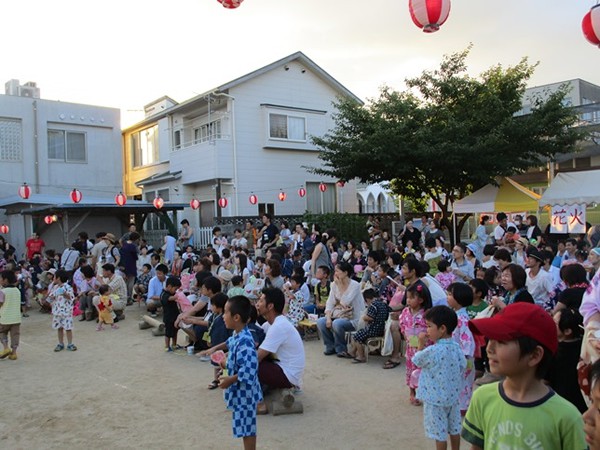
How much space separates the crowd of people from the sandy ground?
35 centimetres

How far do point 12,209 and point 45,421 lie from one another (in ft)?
58.1

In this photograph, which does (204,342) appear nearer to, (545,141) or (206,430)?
(206,430)

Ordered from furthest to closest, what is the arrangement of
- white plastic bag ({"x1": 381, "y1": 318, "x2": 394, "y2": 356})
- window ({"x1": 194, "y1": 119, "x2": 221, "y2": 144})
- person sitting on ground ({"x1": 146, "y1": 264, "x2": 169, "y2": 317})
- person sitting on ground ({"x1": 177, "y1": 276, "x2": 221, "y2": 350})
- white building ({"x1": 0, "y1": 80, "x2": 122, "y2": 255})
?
white building ({"x1": 0, "y1": 80, "x2": 122, "y2": 255}) < window ({"x1": 194, "y1": 119, "x2": 221, "y2": 144}) < person sitting on ground ({"x1": 146, "y1": 264, "x2": 169, "y2": 317}) < person sitting on ground ({"x1": 177, "y1": 276, "x2": 221, "y2": 350}) < white plastic bag ({"x1": 381, "y1": 318, "x2": 394, "y2": 356})

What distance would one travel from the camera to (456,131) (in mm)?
16297

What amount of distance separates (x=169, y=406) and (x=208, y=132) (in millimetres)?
17863

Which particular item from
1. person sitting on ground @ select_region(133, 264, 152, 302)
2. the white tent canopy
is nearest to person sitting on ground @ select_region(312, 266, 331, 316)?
person sitting on ground @ select_region(133, 264, 152, 302)

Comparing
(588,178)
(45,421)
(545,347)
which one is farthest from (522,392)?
(588,178)

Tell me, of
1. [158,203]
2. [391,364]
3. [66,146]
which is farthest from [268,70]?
[391,364]

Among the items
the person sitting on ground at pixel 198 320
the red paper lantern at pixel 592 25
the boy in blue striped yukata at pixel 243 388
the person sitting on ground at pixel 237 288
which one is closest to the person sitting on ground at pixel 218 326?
the person sitting on ground at pixel 198 320

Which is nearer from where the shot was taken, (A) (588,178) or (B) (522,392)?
(B) (522,392)

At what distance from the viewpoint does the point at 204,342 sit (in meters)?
8.60

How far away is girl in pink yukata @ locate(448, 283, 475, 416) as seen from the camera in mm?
4840

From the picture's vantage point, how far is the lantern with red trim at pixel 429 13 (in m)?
7.24

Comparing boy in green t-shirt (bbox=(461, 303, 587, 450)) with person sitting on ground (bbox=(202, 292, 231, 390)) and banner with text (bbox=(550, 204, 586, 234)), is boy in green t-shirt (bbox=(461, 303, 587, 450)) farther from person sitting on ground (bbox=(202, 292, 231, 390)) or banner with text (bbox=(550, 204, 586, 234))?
banner with text (bbox=(550, 204, 586, 234))
